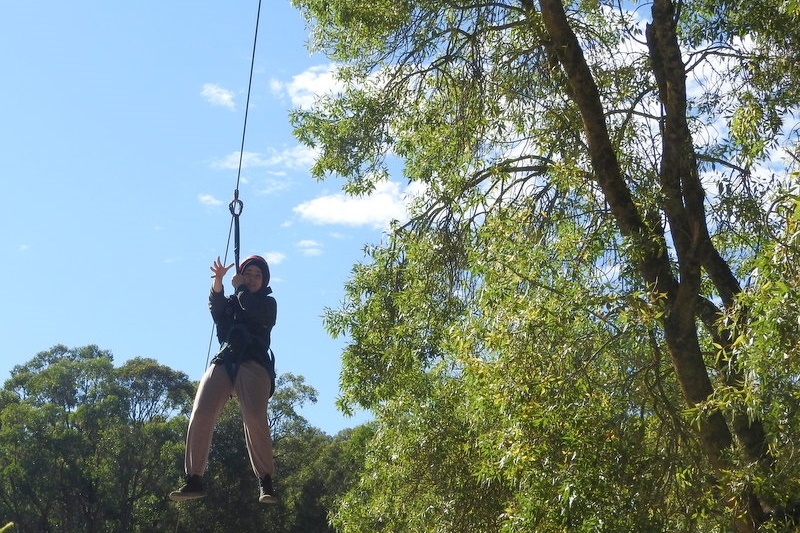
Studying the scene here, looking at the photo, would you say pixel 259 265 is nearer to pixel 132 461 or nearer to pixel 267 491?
pixel 267 491

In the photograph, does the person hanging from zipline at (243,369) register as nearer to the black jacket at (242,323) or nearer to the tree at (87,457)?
the black jacket at (242,323)

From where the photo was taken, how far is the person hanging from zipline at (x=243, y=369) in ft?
20.2

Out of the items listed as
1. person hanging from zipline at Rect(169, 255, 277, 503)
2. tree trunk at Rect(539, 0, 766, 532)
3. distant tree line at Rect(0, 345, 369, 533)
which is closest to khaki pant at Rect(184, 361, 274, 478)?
person hanging from zipline at Rect(169, 255, 277, 503)

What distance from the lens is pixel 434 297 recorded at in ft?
33.5

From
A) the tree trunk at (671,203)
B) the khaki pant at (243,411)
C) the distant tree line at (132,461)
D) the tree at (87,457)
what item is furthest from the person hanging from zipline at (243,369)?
the tree at (87,457)

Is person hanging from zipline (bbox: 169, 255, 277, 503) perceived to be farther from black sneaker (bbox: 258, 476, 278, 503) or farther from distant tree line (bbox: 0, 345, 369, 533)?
distant tree line (bbox: 0, 345, 369, 533)

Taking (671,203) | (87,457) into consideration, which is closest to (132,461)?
(87,457)

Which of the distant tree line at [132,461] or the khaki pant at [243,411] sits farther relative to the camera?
the distant tree line at [132,461]

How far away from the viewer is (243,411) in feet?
20.2

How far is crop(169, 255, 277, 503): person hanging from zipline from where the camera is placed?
6156 mm

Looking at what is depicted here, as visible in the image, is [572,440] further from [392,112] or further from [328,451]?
[328,451]

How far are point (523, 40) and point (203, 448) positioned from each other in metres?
5.28

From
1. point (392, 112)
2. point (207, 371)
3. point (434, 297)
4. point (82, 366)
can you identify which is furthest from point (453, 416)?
point (82, 366)

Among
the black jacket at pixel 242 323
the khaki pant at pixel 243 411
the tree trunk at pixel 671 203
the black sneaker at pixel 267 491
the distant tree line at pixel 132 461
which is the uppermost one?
the distant tree line at pixel 132 461
